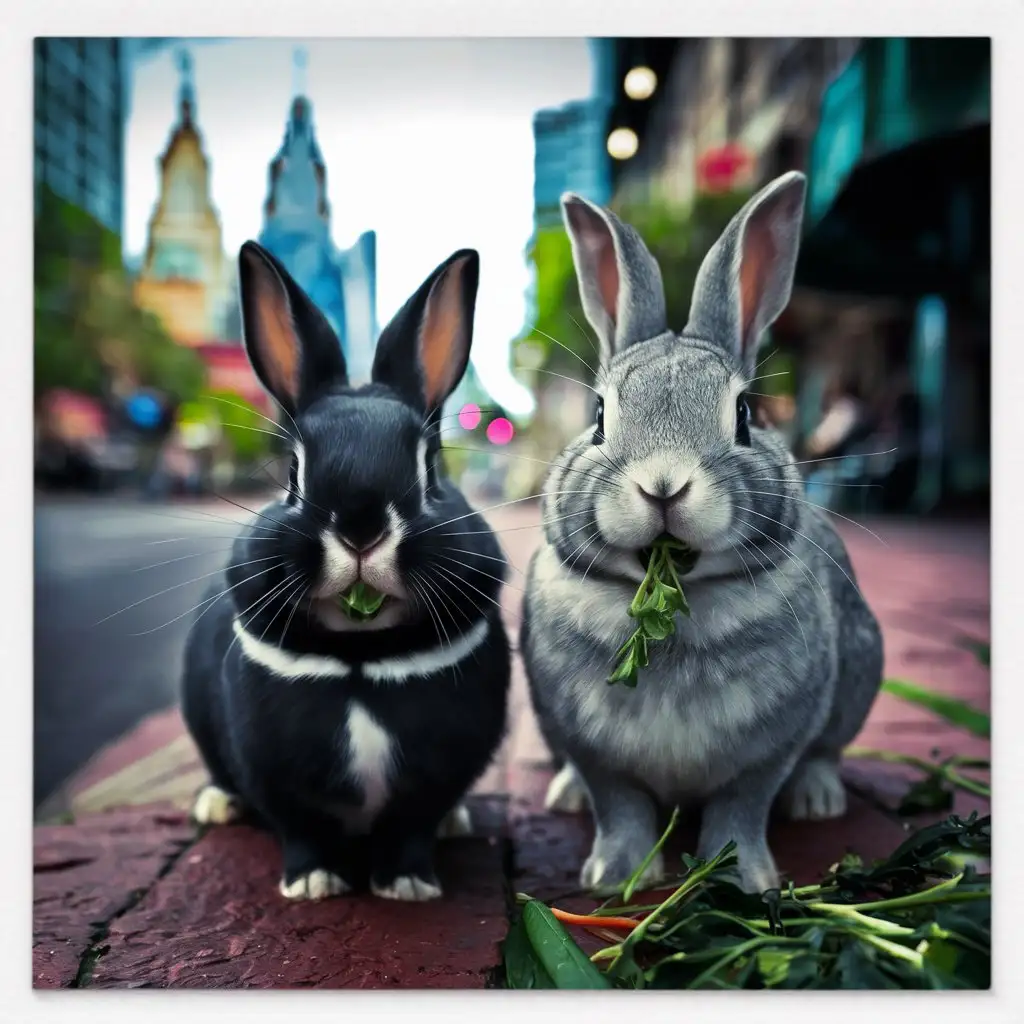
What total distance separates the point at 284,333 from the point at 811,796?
49.4 inches

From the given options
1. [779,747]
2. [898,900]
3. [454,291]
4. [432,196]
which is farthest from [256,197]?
A: [898,900]

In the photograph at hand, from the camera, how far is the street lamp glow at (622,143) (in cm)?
201

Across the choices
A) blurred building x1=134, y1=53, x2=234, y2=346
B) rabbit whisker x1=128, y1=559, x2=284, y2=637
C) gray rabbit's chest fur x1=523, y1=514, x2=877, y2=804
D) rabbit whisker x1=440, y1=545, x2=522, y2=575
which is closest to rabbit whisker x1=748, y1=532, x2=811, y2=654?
gray rabbit's chest fur x1=523, y1=514, x2=877, y2=804

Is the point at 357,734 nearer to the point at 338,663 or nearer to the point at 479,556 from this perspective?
the point at 338,663

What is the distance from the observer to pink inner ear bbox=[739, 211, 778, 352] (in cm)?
173

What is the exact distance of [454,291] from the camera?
1756 millimetres

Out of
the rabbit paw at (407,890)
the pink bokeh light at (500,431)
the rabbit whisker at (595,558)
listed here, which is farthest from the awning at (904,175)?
the rabbit paw at (407,890)

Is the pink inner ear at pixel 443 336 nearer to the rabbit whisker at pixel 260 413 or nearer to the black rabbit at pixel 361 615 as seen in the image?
the black rabbit at pixel 361 615

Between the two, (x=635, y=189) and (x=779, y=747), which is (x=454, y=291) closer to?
(x=635, y=189)

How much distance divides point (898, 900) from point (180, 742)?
172 cm

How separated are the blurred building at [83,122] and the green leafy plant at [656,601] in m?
1.20

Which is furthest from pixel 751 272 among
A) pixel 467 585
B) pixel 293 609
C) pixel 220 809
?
pixel 220 809

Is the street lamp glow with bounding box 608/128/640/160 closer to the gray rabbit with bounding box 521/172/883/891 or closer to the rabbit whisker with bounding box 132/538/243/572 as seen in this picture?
Answer: the gray rabbit with bounding box 521/172/883/891

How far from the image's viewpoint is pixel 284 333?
1729 millimetres
